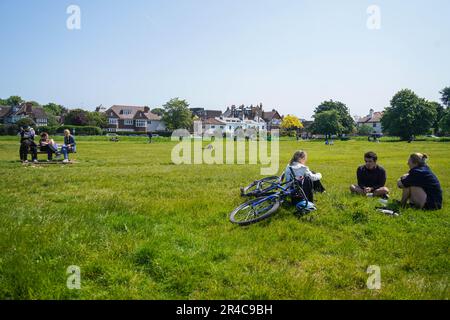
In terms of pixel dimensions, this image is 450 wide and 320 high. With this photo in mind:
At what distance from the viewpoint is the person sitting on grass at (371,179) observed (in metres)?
9.61

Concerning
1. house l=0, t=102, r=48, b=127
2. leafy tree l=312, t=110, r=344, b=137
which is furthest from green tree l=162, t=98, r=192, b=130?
house l=0, t=102, r=48, b=127

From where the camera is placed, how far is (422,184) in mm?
8227

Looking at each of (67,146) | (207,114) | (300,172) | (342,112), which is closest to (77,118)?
(207,114)

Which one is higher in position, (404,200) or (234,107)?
(234,107)

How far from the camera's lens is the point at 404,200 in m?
8.62

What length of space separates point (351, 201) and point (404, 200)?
4.81 ft

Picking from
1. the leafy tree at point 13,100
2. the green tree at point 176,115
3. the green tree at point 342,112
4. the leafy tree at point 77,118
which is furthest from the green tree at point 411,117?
the leafy tree at point 13,100

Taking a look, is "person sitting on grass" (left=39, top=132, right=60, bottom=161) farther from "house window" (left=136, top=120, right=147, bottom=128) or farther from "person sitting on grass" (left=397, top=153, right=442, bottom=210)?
"house window" (left=136, top=120, right=147, bottom=128)

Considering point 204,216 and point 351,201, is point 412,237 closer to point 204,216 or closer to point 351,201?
point 351,201

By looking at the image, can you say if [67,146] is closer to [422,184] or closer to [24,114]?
[422,184]

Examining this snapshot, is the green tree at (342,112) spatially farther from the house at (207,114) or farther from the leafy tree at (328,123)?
the house at (207,114)

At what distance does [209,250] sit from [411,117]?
97241mm

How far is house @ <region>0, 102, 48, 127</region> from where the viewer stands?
120312mm

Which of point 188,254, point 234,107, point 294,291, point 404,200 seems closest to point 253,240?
point 188,254
